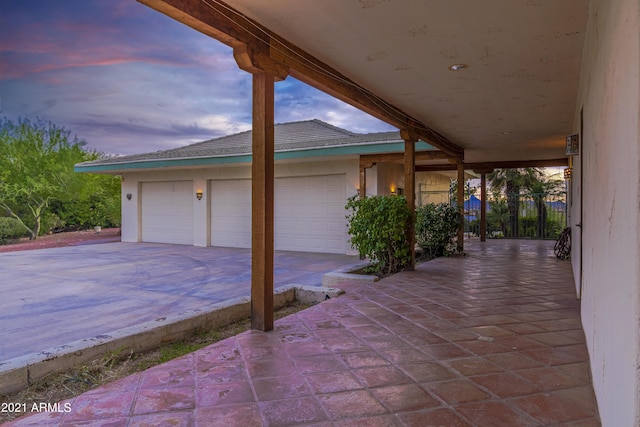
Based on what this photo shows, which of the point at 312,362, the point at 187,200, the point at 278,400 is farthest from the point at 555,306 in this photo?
the point at 187,200

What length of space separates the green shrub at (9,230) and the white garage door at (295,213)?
8648 millimetres

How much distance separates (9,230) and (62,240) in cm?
208

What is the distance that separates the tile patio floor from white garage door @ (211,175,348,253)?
6.17 m

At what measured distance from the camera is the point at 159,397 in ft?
7.52

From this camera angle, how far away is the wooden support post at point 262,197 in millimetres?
3473

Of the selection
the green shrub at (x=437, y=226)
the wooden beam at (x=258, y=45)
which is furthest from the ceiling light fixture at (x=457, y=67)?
the green shrub at (x=437, y=226)

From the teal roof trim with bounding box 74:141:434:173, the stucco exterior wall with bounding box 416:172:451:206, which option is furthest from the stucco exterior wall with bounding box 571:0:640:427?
the stucco exterior wall with bounding box 416:172:451:206

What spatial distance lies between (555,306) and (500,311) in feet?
2.47

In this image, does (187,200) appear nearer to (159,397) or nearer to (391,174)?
(391,174)

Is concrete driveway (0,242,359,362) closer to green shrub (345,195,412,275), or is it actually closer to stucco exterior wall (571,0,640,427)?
green shrub (345,195,412,275)

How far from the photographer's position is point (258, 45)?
10.7 feet

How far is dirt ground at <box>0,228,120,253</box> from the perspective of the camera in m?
13.1

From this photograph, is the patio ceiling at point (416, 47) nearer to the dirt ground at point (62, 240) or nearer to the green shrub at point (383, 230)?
the green shrub at point (383, 230)

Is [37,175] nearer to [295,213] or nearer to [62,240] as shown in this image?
[62,240]
